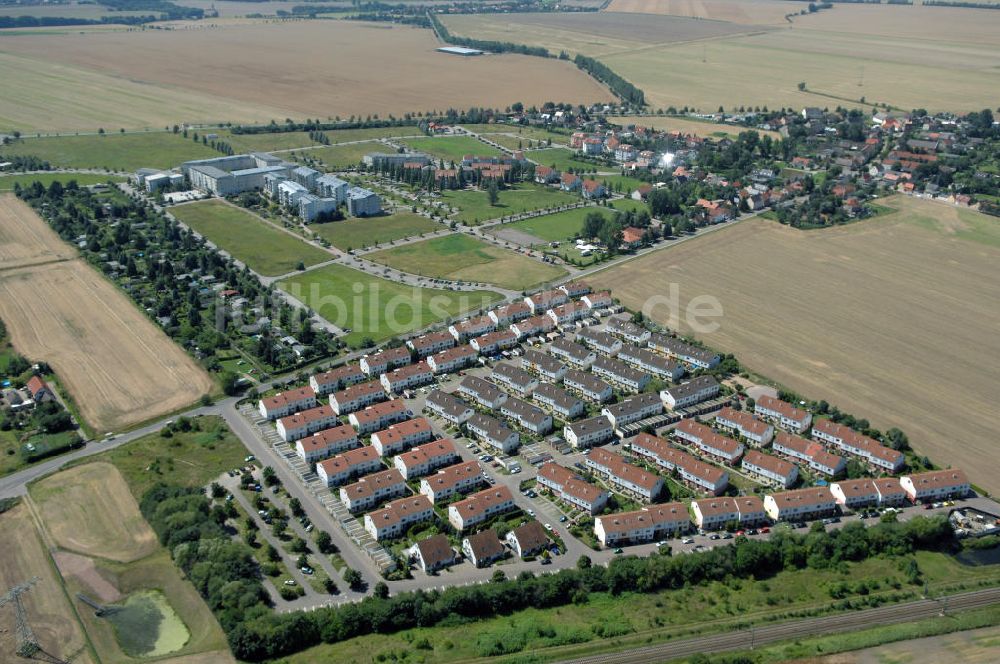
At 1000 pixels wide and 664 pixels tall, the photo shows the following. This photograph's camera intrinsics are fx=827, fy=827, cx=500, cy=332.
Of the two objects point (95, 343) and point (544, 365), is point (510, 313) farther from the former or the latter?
point (95, 343)

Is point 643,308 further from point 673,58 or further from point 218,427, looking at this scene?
point 673,58

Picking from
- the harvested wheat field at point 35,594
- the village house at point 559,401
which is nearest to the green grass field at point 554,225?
the village house at point 559,401

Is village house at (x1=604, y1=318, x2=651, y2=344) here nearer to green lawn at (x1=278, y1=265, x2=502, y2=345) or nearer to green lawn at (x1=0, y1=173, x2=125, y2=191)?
green lawn at (x1=278, y1=265, x2=502, y2=345)

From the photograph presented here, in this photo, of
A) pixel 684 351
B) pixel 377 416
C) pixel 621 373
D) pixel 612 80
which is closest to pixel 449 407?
pixel 377 416

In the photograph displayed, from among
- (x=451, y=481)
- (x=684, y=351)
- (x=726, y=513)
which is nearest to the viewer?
(x=726, y=513)

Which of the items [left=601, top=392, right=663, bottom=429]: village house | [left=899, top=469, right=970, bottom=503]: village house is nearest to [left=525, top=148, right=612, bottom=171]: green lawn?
[left=601, top=392, right=663, bottom=429]: village house

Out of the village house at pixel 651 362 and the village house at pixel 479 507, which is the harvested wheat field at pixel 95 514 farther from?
the village house at pixel 651 362
